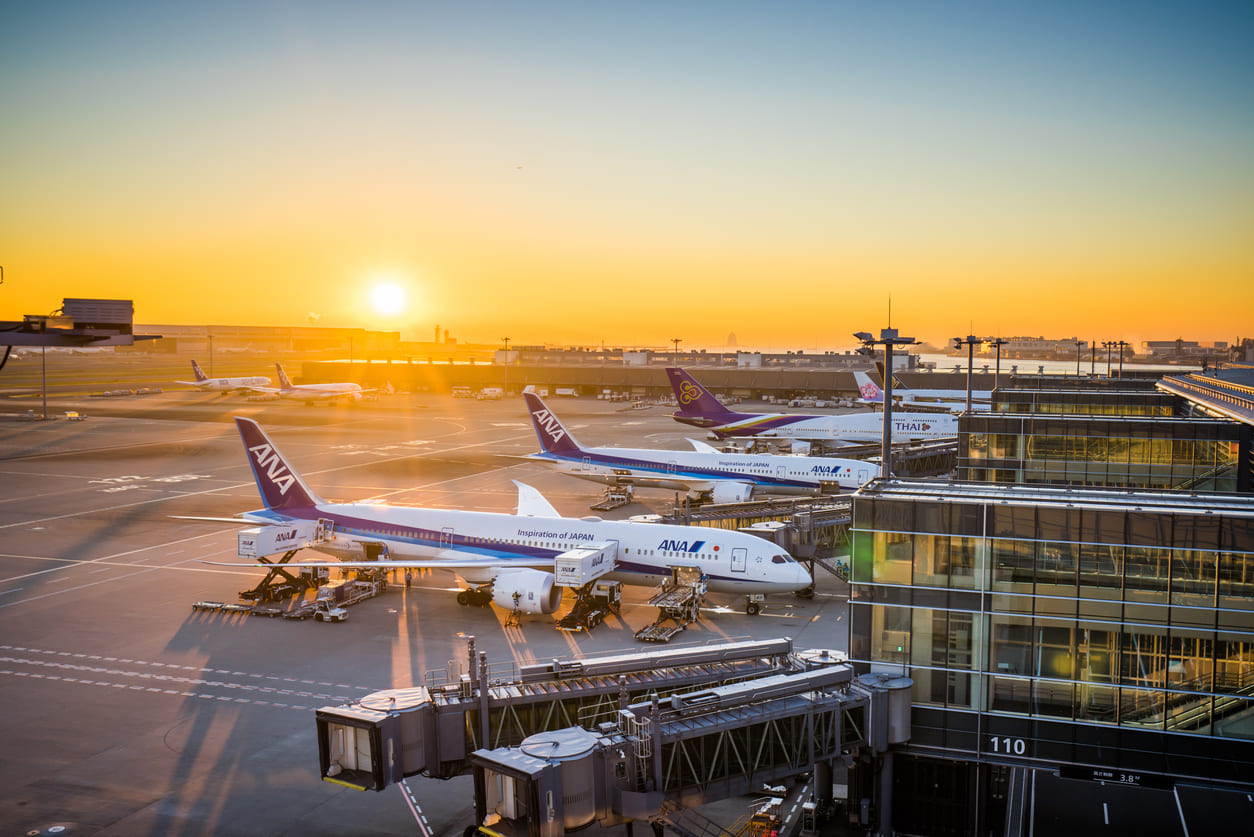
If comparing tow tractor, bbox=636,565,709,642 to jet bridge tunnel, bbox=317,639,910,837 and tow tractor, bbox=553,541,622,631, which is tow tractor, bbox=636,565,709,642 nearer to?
tow tractor, bbox=553,541,622,631

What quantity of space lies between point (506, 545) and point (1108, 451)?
109 feet

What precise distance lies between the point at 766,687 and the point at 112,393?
627ft

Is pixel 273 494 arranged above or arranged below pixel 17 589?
above

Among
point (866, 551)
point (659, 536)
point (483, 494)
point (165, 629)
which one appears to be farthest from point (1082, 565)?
point (483, 494)

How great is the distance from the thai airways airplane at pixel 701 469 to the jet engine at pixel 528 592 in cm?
2835

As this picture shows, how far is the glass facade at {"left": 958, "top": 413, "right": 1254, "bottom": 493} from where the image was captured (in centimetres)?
4675

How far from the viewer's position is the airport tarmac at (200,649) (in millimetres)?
26000

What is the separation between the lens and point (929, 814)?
26594 mm

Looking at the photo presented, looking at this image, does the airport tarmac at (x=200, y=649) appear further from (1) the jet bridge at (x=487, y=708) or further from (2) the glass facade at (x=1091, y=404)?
(2) the glass facade at (x=1091, y=404)

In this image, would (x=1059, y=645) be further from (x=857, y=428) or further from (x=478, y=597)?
(x=857, y=428)

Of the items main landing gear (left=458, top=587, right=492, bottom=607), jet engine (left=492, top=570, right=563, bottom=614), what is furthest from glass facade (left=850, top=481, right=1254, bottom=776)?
main landing gear (left=458, top=587, right=492, bottom=607)

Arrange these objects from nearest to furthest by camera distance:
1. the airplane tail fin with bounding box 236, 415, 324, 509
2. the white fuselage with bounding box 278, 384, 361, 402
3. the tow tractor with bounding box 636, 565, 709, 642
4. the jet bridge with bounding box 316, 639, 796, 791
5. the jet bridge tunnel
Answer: the jet bridge tunnel → the jet bridge with bounding box 316, 639, 796, 791 → the tow tractor with bounding box 636, 565, 709, 642 → the airplane tail fin with bounding box 236, 415, 324, 509 → the white fuselage with bounding box 278, 384, 361, 402

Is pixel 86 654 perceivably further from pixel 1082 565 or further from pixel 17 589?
pixel 1082 565

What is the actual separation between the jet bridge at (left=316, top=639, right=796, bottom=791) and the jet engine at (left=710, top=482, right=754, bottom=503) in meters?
41.4
